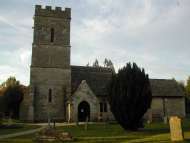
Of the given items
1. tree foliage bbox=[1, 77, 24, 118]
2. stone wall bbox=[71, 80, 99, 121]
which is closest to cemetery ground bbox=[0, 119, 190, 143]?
stone wall bbox=[71, 80, 99, 121]

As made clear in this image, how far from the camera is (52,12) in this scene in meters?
46.1

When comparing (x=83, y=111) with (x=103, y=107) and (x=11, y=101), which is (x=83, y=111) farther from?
(x=11, y=101)

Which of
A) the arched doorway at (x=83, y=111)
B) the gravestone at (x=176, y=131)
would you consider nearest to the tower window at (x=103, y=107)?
the arched doorway at (x=83, y=111)

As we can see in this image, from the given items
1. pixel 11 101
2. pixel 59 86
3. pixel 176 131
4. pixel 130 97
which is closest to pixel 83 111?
pixel 59 86

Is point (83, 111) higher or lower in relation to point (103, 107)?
lower

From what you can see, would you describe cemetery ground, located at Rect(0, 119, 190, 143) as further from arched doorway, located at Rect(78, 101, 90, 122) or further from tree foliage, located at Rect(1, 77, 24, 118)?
tree foliage, located at Rect(1, 77, 24, 118)

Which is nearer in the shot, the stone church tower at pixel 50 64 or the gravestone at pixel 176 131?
the gravestone at pixel 176 131

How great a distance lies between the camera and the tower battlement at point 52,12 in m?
45.7

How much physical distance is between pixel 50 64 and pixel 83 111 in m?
7.99

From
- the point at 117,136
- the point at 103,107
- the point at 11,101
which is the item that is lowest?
the point at 117,136

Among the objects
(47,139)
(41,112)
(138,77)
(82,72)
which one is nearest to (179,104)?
(82,72)

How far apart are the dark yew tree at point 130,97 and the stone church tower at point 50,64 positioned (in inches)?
721

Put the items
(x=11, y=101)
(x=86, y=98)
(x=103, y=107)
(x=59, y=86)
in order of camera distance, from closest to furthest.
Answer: (x=86, y=98) → (x=59, y=86) → (x=103, y=107) → (x=11, y=101)

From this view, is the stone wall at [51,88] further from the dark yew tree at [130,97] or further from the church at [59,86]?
the dark yew tree at [130,97]
